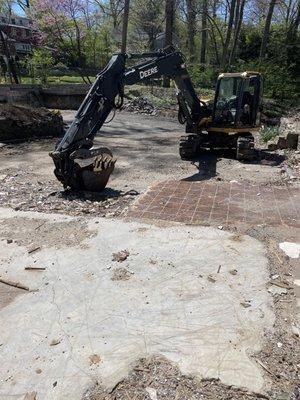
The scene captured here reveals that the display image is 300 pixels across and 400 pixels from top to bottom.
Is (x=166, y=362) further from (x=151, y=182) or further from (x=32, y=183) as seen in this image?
(x=32, y=183)

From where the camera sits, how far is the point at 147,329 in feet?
11.3

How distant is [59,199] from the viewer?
6.63 meters

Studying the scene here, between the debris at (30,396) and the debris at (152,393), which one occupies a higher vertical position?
the debris at (152,393)

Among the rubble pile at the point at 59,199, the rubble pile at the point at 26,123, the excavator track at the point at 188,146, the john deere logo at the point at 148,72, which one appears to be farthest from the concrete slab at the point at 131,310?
the rubble pile at the point at 26,123

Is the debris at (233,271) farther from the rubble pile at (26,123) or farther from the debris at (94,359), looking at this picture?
the rubble pile at (26,123)

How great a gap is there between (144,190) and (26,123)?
6.60 metres

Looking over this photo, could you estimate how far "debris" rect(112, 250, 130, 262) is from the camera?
462 centimetres

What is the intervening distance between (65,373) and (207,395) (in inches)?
42.3

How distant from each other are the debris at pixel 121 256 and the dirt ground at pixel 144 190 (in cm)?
24

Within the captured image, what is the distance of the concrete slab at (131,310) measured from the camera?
3.00 metres

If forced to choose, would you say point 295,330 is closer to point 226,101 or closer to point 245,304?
point 245,304

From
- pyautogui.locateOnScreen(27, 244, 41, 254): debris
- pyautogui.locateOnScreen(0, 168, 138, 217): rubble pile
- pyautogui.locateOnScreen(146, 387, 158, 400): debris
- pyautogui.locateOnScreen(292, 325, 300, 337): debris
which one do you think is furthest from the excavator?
pyautogui.locateOnScreen(146, 387, 158, 400): debris

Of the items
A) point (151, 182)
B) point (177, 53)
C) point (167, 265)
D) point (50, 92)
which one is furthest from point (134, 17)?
point (167, 265)

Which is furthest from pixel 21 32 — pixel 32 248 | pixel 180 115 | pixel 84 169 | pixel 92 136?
pixel 32 248
